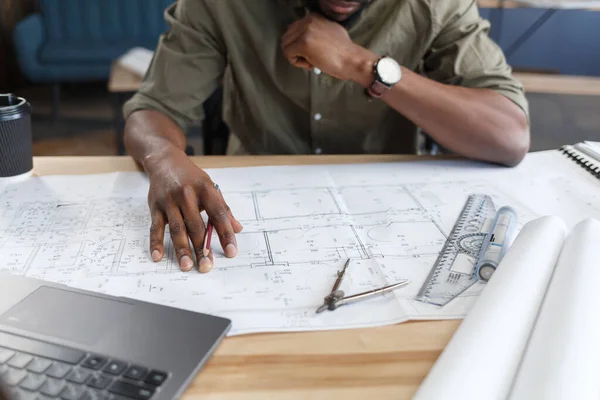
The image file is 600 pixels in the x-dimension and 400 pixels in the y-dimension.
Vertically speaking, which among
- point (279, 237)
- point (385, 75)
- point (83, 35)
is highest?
point (385, 75)

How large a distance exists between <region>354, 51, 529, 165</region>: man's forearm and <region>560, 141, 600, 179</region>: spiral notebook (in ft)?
0.30

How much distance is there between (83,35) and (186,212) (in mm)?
3348

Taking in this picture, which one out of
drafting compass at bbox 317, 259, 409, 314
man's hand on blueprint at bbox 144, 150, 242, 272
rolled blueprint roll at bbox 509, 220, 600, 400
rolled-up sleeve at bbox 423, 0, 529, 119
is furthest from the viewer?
rolled-up sleeve at bbox 423, 0, 529, 119

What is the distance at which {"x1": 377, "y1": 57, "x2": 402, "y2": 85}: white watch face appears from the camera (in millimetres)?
1063

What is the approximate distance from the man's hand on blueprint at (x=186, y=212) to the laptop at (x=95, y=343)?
12 cm

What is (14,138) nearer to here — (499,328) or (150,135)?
(150,135)

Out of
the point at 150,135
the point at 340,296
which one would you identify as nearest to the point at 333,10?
the point at 150,135

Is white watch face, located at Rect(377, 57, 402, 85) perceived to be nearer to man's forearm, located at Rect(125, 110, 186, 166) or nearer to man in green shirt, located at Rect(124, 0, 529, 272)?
man in green shirt, located at Rect(124, 0, 529, 272)

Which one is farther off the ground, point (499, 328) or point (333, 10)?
point (333, 10)

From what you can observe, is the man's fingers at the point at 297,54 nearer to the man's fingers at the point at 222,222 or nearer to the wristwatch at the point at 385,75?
the wristwatch at the point at 385,75

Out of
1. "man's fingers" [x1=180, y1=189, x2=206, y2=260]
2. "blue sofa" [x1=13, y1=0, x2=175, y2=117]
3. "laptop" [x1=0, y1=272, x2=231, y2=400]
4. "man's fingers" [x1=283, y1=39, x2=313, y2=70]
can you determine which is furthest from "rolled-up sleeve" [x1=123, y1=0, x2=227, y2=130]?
"blue sofa" [x1=13, y1=0, x2=175, y2=117]

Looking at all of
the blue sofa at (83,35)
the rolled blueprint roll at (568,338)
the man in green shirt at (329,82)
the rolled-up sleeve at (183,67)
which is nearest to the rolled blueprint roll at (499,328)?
the rolled blueprint roll at (568,338)

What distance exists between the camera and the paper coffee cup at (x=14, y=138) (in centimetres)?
92

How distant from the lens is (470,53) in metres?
1.15
